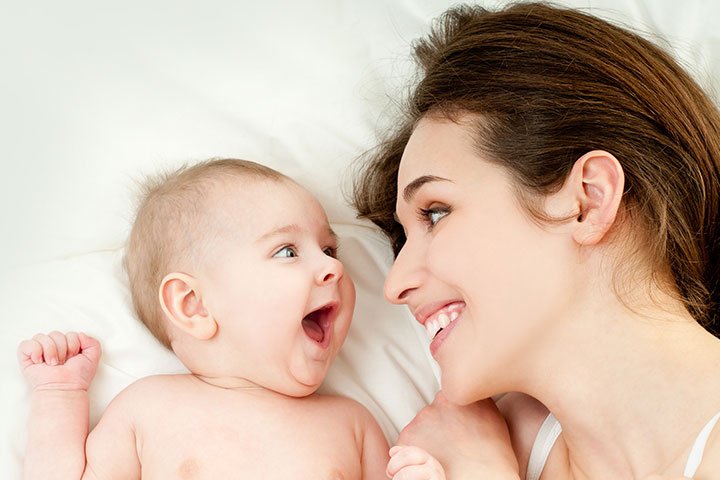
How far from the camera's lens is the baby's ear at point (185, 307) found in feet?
6.37

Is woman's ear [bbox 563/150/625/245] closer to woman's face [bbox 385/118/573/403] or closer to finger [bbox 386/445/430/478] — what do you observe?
woman's face [bbox 385/118/573/403]

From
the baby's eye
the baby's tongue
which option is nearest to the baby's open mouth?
the baby's tongue

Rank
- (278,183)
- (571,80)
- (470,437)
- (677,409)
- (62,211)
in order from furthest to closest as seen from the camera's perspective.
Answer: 1. (62,211)
2. (278,183)
3. (470,437)
4. (571,80)
5. (677,409)

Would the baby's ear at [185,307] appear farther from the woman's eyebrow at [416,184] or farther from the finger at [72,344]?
the woman's eyebrow at [416,184]

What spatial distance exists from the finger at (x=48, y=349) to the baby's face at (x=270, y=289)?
1.11ft

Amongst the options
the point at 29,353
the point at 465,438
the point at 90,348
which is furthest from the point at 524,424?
the point at 29,353

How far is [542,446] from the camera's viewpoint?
197 cm

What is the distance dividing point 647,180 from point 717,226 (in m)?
0.24

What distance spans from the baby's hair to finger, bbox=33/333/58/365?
0.20 meters

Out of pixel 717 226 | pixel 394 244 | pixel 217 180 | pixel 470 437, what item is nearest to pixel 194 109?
pixel 217 180

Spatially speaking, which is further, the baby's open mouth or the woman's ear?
the baby's open mouth

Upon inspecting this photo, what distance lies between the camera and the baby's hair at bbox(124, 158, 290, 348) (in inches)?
77.7

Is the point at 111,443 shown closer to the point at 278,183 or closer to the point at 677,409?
the point at 278,183

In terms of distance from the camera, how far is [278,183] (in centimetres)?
204
